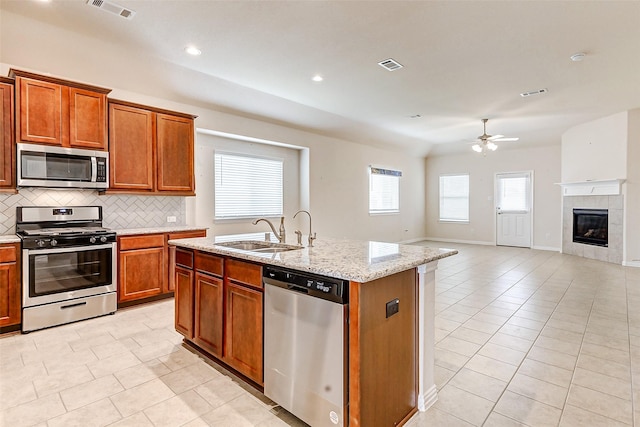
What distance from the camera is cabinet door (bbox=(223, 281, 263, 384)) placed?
2088 mm

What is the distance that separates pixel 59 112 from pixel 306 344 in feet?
11.8

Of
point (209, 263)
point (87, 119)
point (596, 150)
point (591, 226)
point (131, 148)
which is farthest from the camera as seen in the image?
point (591, 226)

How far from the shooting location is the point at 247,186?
5.95 m

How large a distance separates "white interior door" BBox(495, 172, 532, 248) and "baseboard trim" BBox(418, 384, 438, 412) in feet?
27.2

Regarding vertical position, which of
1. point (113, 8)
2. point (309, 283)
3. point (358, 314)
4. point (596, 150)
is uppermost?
point (113, 8)

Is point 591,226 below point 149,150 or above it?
below

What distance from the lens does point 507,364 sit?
2.56m

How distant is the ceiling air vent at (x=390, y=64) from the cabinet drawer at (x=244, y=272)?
120 inches

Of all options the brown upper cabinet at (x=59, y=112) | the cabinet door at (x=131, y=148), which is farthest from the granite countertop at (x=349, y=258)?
the brown upper cabinet at (x=59, y=112)

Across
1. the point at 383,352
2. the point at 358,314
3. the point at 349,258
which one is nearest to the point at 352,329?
the point at 358,314

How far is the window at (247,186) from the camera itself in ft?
18.2

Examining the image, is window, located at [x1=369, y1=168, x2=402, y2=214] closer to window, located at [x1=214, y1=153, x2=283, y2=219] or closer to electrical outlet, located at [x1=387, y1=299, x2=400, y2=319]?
window, located at [x1=214, y1=153, x2=283, y2=219]

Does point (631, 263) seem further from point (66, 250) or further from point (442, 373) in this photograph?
point (66, 250)

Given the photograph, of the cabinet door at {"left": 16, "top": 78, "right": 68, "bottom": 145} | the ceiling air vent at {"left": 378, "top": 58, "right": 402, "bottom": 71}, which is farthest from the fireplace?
the cabinet door at {"left": 16, "top": 78, "right": 68, "bottom": 145}
